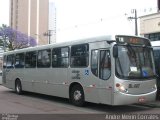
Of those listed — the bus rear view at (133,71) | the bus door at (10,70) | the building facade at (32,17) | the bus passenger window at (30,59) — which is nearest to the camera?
the bus rear view at (133,71)

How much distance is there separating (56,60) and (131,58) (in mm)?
4425

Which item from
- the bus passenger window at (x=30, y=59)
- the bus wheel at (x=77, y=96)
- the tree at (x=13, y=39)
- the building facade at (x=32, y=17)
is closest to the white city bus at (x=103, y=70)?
the bus wheel at (x=77, y=96)

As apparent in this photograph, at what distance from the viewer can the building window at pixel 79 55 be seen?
14.0 m

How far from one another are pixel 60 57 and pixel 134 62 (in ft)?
13.6

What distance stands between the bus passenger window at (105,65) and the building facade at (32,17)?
4480 cm

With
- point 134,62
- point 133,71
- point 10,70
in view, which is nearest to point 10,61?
point 10,70

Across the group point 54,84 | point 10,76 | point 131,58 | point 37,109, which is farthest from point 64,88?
point 10,76

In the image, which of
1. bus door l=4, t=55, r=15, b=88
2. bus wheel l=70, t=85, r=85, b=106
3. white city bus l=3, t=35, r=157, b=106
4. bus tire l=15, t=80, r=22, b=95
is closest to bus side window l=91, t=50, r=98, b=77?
white city bus l=3, t=35, r=157, b=106

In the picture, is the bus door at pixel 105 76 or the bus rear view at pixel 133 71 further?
the bus door at pixel 105 76

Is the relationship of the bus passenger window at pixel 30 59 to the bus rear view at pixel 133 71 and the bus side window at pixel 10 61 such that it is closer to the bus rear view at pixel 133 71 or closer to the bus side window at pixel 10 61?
the bus side window at pixel 10 61

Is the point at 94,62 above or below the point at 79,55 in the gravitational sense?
below

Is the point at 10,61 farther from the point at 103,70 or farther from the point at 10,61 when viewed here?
the point at 103,70

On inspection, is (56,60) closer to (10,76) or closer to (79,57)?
(79,57)

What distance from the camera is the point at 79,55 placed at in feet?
47.5
